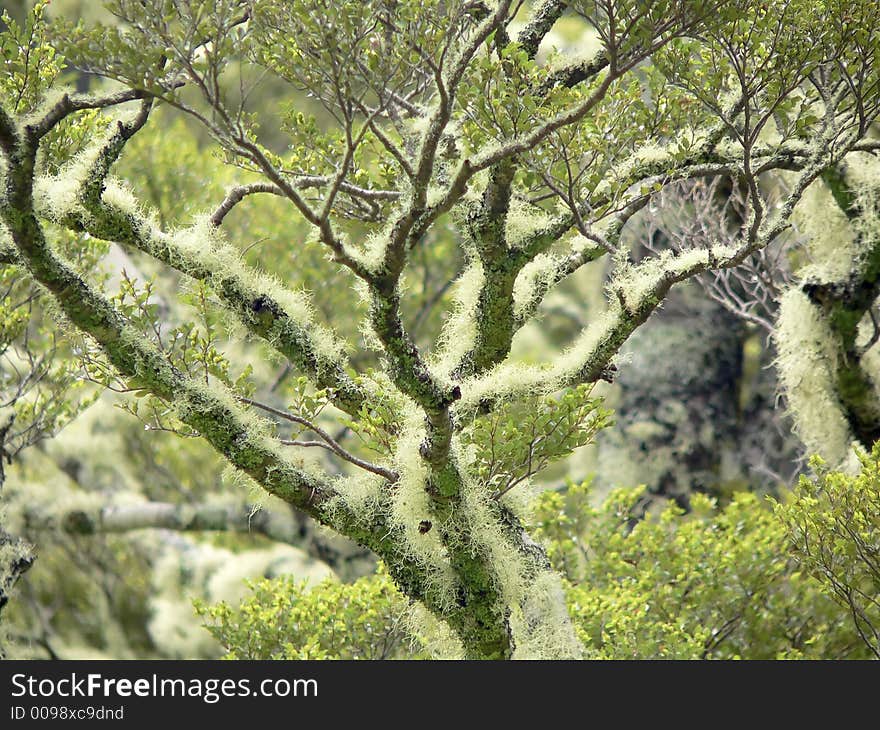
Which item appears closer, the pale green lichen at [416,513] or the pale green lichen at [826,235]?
the pale green lichen at [416,513]

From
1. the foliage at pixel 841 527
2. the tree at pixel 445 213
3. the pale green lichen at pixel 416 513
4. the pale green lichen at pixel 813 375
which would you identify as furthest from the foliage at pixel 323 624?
the pale green lichen at pixel 813 375

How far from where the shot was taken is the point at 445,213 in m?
3.75

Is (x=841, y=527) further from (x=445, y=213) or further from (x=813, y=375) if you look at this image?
(x=445, y=213)

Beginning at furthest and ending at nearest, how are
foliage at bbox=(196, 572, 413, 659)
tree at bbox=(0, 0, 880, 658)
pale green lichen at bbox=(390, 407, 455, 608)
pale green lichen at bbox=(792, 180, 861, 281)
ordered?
foliage at bbox=(196, 572, 413, 659)
pale green lichen at bbox=(792, 180, 861, 281)
pale green lichen at bbox=(390, 407, 455, 608)
tree at bbox=(0, 0, 880, 658)

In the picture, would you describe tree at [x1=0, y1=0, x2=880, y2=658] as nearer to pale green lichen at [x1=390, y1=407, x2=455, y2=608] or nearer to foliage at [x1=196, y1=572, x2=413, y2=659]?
pale green lichen at [x1=390, y1=407, x2=455, y2=608]

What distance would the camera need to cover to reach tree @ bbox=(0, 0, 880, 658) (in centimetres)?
306

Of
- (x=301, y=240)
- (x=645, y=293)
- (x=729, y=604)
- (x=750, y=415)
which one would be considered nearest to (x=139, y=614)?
(x=301, y=240)

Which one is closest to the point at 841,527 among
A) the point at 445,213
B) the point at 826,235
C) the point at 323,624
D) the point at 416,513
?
the point at 416,513

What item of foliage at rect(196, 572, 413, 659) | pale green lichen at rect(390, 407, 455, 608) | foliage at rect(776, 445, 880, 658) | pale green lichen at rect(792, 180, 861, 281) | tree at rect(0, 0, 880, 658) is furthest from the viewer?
foliage at rect(196, 572, 413, 659)

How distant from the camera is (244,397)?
3779 millimetres

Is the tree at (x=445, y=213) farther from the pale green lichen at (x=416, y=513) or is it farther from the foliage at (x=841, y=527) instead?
the foliage at (x=841, y=527)

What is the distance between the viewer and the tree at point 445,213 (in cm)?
306

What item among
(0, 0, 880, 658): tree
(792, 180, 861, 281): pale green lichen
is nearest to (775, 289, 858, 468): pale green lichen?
(792, 180, 861, 281): pale green lichen
